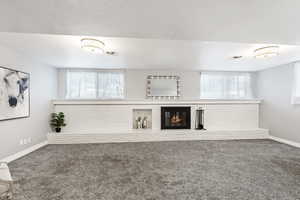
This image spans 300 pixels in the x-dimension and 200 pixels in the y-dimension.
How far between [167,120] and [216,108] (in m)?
1.87

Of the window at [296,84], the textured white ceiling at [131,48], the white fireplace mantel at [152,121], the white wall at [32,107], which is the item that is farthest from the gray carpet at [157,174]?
the textured white ceiling at [131,48]

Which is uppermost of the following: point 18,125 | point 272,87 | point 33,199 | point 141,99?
point 272,87

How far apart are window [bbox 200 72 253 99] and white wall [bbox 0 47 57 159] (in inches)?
203

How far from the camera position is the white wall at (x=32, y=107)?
3.00 meters

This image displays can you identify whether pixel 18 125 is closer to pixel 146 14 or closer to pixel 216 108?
pixel 146 14

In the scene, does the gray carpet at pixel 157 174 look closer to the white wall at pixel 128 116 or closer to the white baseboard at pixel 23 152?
the white baseboard at pixel 23 152

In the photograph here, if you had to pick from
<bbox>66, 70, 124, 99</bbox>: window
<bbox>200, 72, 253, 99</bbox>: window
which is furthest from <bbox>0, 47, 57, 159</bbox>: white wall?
<bbox>200, 72, 253, 99</bbox>: window

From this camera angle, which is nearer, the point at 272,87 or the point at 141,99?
the point at 272,87

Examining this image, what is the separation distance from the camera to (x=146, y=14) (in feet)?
5.36

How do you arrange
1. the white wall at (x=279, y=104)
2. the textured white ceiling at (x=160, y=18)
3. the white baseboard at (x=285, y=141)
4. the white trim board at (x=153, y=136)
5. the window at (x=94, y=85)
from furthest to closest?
the window at (x=94, y=85)
the white trim board at (x=153, y=136)
the white wall at (x=279, y=104)
the white baseboard at (x=285, y=141)
the textured white ceiling at (x=160, y=18)

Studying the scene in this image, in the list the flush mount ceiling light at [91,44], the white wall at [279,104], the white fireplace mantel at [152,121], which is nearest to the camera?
the flush mount ceiling light at [91,44]

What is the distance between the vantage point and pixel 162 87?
540cm

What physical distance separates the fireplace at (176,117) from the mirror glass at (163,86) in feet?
1.83

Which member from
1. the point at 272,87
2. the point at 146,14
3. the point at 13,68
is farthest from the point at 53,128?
the point at 272,87
